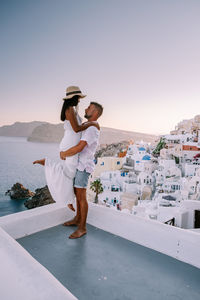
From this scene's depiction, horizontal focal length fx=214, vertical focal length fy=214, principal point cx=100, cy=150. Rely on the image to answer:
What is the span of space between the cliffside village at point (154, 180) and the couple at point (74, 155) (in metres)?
9.23

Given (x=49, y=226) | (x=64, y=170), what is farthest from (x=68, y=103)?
(x=49, y=226)

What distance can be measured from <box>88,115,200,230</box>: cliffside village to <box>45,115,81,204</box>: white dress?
9280 mm

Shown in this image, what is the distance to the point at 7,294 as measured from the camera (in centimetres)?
90

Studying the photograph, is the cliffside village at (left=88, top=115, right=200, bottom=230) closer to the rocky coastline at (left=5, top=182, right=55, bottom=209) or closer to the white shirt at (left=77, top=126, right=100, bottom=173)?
the rocky coastline at (left=5, top=182, right=55, bottom=209)

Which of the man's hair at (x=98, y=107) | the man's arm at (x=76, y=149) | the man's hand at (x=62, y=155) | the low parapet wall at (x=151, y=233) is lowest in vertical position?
the low parapet wall at (x=151, y=233)

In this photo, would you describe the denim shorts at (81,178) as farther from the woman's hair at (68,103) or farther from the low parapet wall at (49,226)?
the woman's hair at (68,103)

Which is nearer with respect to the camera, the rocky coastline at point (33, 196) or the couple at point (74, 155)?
the couple at point (74, 155)

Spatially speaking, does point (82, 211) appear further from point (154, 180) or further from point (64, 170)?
point (154, 180)

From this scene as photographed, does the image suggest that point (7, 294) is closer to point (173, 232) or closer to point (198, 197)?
point (173, 232)

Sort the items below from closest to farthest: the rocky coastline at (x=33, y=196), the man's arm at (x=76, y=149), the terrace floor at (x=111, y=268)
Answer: the terrace floor at (x=111, y=268), the man's arm at (x=76, y=149), the rocky coastline at (x=33, y=196)

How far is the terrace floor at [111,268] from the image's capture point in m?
1.37

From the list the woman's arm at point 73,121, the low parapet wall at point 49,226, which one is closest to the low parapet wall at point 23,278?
the low parapet wall at point 49,226

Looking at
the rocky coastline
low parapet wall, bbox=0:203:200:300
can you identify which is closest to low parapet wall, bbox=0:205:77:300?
low parapet wall, bbox=0:203:200:300

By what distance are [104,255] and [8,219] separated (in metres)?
0.92
